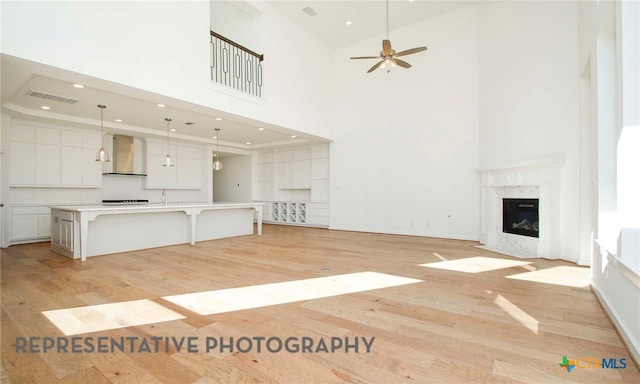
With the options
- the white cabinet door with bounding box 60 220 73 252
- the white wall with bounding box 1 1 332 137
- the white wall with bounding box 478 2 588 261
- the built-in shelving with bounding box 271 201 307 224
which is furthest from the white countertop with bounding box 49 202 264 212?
the white wall with bounding box 478 2 588 261

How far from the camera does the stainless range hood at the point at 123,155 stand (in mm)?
7406

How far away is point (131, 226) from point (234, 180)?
6.17m

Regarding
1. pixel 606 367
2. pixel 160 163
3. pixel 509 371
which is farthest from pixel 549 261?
pixel 160 163

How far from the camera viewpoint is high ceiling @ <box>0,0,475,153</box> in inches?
158

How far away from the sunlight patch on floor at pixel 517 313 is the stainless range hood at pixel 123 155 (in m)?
8.43

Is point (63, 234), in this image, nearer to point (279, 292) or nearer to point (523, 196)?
point (279, 292)

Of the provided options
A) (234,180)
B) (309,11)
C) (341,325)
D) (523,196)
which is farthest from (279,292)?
(234,180)

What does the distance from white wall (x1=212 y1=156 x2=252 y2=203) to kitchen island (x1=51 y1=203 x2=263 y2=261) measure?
4.08 meters

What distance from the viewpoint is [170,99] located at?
4617mm

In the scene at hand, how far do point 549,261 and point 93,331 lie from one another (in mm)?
5602

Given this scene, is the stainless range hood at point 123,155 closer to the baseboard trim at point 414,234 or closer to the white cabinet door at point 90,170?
the white cabinet door at point 90,170

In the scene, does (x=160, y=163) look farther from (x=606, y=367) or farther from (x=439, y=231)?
(x=606, y=367)

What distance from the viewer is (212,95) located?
202 inches

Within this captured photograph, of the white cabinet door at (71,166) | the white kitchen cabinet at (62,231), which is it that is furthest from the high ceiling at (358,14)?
the white kitchen cabinet at (62,231)
